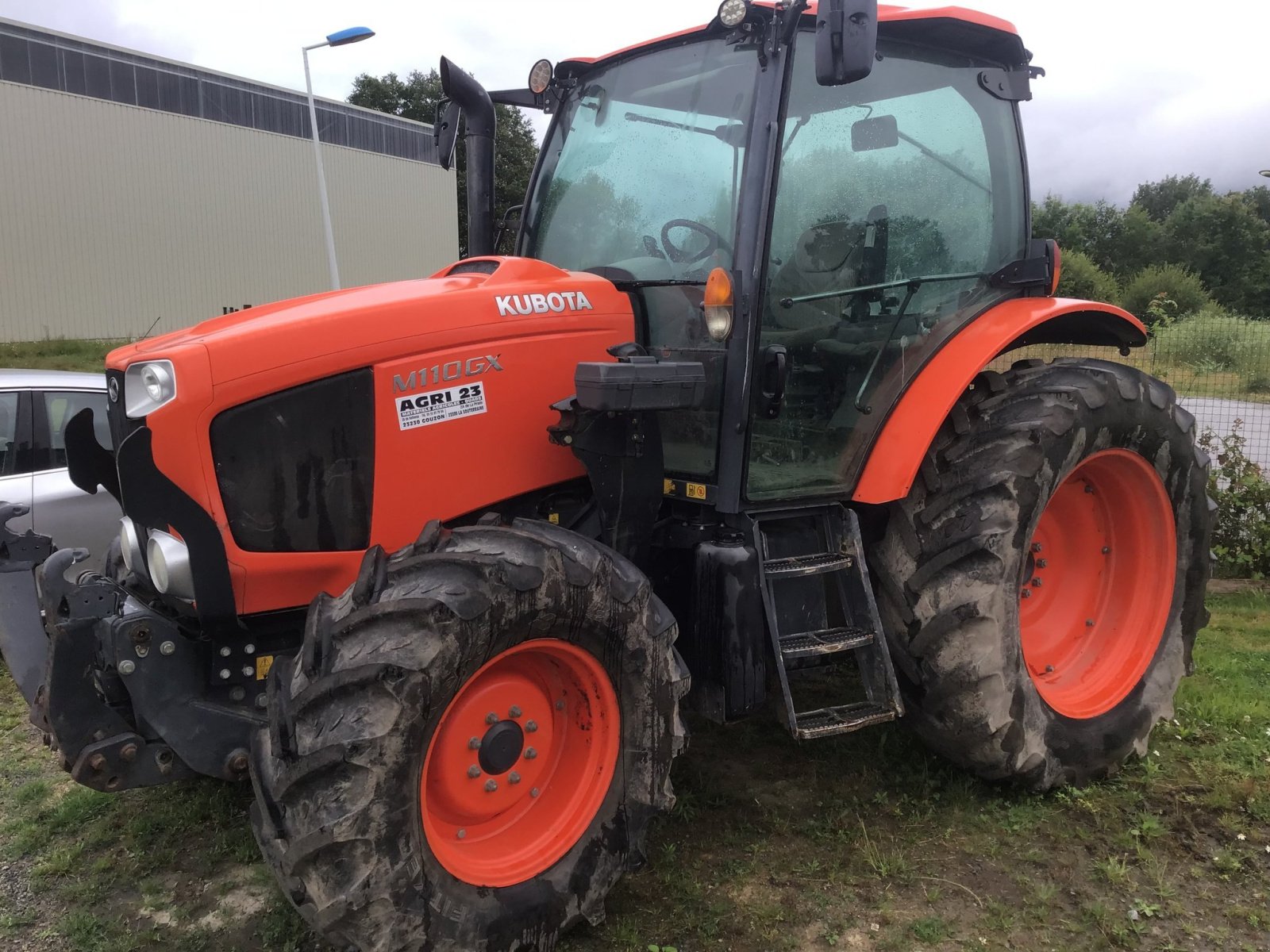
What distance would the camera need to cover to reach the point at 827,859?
310cm

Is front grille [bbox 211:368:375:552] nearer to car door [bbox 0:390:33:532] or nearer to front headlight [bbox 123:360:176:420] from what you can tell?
front headlight [bbox 123:360:176:420]

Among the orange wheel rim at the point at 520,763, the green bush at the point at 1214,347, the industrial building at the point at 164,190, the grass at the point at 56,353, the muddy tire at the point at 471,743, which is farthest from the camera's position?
the industrial building at the point at 164,190

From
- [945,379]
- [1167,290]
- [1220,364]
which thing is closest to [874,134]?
[945,379]

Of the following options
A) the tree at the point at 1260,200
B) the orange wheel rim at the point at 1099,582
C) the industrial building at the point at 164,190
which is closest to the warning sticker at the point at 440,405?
the orange wheel rim at the point at 1099,582

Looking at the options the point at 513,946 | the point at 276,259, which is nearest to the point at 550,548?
the point at 513,946

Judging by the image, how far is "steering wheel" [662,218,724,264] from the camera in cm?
312

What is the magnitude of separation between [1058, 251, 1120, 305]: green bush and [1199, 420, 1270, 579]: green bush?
36.5m

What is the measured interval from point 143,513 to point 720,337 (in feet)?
5.38

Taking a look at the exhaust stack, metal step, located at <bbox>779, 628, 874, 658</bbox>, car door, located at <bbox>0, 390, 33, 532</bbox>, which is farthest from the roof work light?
car door, located at <bbox>0, 390, 33, 532</bbox>

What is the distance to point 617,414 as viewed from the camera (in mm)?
2844

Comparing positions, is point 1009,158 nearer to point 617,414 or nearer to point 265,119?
point 617,414

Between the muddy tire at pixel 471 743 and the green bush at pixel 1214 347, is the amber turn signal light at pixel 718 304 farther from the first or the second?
the green bush at pixel 1214 347

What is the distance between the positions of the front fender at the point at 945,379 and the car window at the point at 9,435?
169 inches

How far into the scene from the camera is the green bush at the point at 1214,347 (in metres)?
10.3
